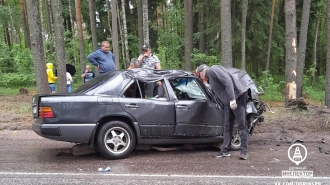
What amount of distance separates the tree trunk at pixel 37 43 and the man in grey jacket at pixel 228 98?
19.0 feet

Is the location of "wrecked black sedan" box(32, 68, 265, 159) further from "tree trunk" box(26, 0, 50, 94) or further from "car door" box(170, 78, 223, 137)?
"tree trunk" box(26, 0, 50, 94)

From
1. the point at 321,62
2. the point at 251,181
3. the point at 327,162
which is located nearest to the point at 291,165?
the point at 327,162

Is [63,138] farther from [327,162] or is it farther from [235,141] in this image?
[327,162]

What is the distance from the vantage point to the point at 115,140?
5.67 m

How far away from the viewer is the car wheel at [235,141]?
6488mm

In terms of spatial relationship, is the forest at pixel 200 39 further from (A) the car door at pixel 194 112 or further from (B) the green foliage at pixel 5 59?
(A) the car door at pixel 194 112

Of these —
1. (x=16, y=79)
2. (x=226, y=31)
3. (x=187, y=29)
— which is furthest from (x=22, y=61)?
(x=226, y=31)

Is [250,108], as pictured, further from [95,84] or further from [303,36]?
[303,36]

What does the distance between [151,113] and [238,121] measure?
162 cm

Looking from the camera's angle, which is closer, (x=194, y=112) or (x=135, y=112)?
(x=135, y=112)

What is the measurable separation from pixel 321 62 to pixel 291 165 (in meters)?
27.5

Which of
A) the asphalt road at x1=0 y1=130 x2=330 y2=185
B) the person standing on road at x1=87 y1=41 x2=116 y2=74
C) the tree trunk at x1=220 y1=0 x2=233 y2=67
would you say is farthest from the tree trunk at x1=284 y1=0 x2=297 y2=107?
the person standing on road at x1=87 y1=41 x2=116 y2=74

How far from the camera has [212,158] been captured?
19.5 ft

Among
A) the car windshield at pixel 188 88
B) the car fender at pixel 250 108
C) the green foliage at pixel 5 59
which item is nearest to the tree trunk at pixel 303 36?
the car fender at pixel 250 108
